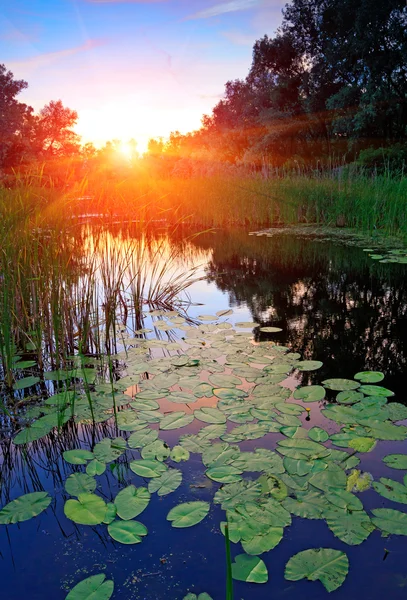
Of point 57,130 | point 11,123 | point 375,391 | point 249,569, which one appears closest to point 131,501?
point 249,569

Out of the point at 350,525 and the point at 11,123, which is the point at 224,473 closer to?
the point at 350,525

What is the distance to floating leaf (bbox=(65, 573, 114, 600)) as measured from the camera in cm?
108

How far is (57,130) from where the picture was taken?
91.9 ft

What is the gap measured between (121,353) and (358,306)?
2.22 m

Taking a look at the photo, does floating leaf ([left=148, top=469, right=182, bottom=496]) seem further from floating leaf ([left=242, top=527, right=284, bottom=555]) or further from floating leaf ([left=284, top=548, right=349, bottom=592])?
floating leaf ([left=284, top=548, right=349, bottom=592])

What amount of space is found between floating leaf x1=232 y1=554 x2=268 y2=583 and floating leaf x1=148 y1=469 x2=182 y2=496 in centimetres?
36

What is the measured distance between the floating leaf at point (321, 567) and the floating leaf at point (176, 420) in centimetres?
78

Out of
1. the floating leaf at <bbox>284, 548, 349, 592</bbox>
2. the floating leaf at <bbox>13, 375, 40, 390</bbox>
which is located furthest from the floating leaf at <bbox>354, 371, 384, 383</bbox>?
the floating leaf at <bbox>13, 375, 40, 390</bbox>

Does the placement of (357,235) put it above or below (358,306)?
above

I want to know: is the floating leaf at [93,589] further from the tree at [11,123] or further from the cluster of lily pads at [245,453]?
the tree at [11,123]

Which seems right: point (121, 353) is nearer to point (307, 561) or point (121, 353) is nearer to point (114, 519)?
point (114, 519)

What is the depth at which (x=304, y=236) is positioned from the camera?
777cm

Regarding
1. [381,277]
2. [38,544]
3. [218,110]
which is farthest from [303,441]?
[218,110]

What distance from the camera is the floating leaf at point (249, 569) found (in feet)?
3.72
